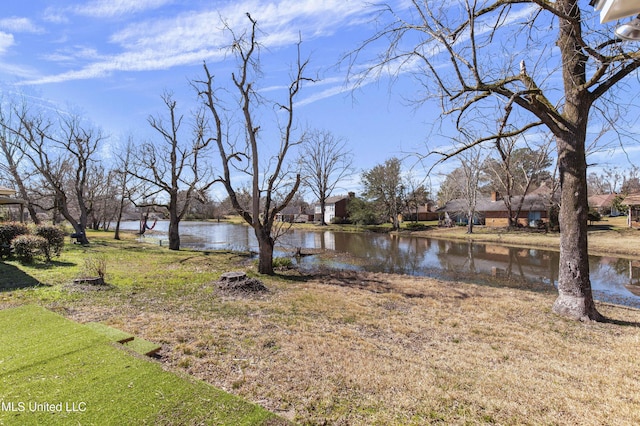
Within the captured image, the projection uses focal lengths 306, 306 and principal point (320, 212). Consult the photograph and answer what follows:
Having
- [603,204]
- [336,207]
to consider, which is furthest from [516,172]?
[336,207]

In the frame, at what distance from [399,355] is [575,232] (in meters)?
4.35

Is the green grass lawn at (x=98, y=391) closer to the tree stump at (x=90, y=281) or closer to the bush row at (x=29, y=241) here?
the tree stump at (x=90, y=281)

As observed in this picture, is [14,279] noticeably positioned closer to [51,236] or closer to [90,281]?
[90,281]

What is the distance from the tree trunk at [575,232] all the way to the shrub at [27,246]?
13.6 metres

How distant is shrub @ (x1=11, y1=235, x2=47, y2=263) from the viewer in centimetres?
891

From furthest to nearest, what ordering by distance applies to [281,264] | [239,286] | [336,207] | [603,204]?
[336,207], [603,204], [281,264], [239,286]

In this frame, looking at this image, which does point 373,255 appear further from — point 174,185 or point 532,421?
point 532,421

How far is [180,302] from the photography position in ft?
20.2

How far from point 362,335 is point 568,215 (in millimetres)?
4550

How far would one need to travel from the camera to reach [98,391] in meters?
2.53

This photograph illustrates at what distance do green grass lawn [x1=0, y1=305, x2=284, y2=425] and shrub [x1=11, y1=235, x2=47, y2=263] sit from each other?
7.66 metres

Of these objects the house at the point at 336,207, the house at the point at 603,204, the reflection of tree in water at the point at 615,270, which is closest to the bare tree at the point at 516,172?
the house at the point at 603,204

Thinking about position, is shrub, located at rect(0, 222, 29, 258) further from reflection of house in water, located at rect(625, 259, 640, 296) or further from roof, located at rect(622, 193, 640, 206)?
roof, located at rect(622, 193, 640, 206)

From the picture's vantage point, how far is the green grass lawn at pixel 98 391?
2287 mm
